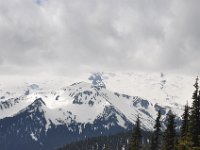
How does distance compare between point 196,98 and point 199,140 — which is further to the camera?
point 196,98

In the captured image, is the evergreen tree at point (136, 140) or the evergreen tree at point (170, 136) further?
the evergreen tree at point (136, 140)

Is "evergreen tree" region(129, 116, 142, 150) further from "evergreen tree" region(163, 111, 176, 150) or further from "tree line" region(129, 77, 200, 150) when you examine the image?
"evergreen tree" region(163, 111, 176, 150)

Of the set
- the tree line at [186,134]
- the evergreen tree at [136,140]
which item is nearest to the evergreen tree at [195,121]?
the tree line at [186,134]

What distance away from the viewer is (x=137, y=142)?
208ft

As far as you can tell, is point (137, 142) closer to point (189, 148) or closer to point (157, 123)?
point (157, 123)

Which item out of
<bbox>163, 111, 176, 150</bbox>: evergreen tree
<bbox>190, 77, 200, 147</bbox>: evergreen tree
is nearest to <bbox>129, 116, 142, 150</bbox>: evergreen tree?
<bbox>163, 111, 176, 150</bbox>: evergreen tree

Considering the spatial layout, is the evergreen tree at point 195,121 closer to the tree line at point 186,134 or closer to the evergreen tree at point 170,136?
the tree line at point 186,134

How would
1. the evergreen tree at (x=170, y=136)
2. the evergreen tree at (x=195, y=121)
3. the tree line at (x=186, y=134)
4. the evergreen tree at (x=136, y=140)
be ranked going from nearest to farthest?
1. the tree line at (x=186, y=134)
2. the evergreen tree at (x=195, y=121)
3. the evergreen tree at (x=170, y=136)
4. the evergreen tree at (x=136, y=140)

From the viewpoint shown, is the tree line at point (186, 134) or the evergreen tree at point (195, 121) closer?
the tree line at point (186, 134)

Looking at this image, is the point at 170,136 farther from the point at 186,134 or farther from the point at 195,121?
the point at 195,121

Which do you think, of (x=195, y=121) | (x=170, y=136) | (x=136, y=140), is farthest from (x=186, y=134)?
(x=136, y=140)

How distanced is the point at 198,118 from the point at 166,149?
10590 mm

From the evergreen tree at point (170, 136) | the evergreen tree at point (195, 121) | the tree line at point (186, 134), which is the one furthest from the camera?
the evergreen tree at point (170, 136)

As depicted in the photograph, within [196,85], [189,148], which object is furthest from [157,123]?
[189,148]
